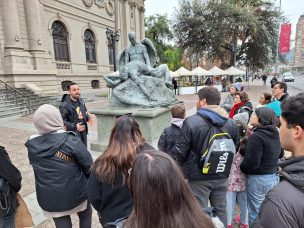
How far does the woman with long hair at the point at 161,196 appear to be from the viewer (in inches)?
43.8

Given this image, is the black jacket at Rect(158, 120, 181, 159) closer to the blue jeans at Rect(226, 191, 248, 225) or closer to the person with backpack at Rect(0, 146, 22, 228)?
the blue jeans at Rect(226, 191, 248, 225)

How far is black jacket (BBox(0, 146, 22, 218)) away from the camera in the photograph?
91.6 inches

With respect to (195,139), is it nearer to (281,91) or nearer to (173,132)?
(173,132)

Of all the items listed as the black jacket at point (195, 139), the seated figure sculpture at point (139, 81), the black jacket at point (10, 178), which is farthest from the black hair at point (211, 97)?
the seated figure sculpture at point (139, 81)

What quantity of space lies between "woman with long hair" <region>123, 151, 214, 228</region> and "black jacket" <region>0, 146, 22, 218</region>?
1.79 m

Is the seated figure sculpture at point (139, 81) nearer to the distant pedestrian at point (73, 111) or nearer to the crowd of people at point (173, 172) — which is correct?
the distant pedestrian at point (73, 111)

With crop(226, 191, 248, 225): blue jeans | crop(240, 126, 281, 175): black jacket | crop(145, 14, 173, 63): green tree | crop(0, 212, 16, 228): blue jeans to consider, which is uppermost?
crop(145, 14, 173, 63): green tree

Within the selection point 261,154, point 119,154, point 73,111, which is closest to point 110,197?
point 119,154

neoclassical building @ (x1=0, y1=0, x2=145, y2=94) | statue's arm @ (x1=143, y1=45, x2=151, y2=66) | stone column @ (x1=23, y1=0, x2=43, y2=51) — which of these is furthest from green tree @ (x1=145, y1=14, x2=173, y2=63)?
statue's arm @ (x1=143, y1=45, x2=151, y2=66)

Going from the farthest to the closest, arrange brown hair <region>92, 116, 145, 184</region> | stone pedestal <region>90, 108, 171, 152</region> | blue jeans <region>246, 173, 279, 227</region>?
stone pedestal <region>90, 108, 171, 152</region>, blue jeans <region>246, 173, 279, 227</region>, brown hair <region>92, 116, 145, 184</region>

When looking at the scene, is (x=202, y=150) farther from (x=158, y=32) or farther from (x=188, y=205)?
(x=158, y=32)

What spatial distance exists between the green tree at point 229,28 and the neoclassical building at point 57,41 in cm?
893

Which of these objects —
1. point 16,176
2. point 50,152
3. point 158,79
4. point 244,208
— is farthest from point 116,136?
point 158,79

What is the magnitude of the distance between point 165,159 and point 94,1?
29.0 meters
